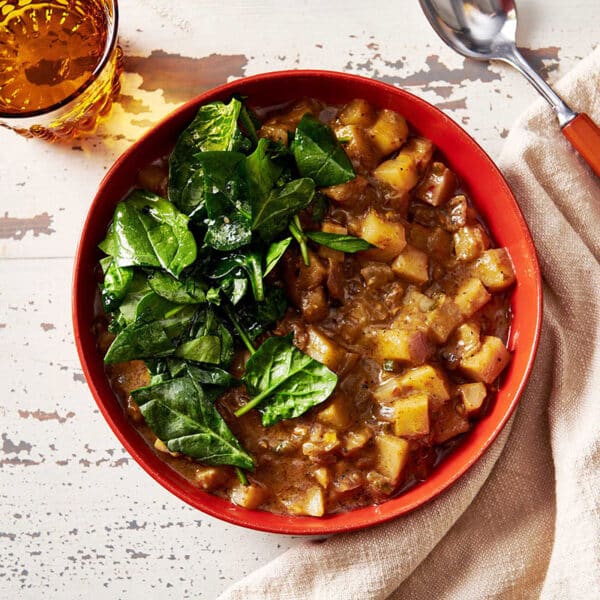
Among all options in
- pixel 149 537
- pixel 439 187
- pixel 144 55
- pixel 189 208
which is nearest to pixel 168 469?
pixel 149 537

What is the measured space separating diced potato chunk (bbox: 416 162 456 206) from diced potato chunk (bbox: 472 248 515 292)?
0.31 m

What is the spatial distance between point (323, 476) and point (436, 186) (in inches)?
52.9

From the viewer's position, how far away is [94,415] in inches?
157

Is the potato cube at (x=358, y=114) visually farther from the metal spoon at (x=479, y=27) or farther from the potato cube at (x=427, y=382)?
the potato cube at (x=427, y=382)

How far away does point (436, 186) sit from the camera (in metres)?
3.72

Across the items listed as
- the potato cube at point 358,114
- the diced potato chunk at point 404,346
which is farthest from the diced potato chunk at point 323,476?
the potato cube at point 358,114

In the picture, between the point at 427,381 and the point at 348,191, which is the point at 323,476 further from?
the point at 348,191

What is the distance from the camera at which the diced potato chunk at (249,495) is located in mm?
3547

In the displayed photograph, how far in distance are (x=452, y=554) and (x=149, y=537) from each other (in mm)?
1411

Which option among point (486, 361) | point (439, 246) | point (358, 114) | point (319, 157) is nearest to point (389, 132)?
point (358, 114)

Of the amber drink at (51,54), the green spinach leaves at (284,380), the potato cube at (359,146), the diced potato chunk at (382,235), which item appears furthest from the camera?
the amber drink at (51,54)

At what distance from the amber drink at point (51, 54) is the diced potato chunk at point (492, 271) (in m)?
1.86

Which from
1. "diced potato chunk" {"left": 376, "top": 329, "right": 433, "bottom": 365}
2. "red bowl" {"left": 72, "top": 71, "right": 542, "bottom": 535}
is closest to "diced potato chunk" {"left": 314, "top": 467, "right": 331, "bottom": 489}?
"red bowl" {"left": 72, "top": 71, "right": 542, "bottom": 535}

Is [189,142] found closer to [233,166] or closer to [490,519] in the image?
[233,166]
